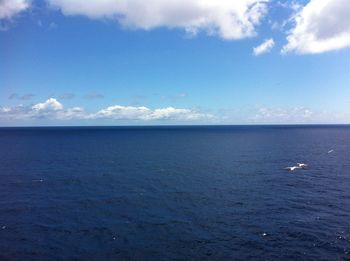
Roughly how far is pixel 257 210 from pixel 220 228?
12.2 meters

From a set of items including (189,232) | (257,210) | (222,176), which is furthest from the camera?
(222,176)

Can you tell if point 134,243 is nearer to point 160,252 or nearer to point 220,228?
point 160,252

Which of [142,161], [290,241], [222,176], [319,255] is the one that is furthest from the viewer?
[142,161]

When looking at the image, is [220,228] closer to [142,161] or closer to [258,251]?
[258,251]

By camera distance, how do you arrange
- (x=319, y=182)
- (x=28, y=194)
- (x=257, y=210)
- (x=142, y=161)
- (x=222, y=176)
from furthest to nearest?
(x=142, y=161)
(x=222, y=176)
(x=319, y=182)
(x=28, y=194)
(x=257, y=210)

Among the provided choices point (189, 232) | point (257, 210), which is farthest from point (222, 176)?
point (189, 232)

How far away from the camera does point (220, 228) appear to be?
51344 millimetres

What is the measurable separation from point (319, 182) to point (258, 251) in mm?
47561

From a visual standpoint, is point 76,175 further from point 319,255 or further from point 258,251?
point 319,255

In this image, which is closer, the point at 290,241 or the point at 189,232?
the point at 290,241

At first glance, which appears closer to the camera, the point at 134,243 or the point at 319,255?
the point at 319,255

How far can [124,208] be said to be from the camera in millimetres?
62281

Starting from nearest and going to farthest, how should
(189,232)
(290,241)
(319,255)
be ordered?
(319,255), (290,241), (189,232)

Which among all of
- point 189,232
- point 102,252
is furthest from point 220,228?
point 102,252
